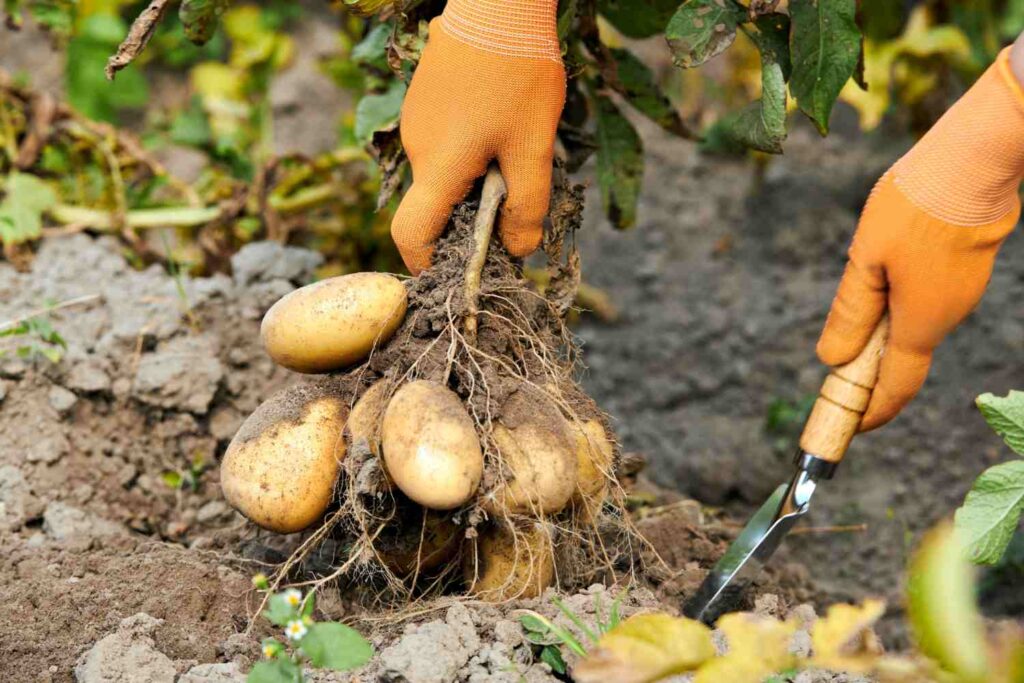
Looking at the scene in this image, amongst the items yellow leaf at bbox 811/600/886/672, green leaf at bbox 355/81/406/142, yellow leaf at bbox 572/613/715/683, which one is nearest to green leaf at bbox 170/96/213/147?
green leaf at bbox 355/81/406/142

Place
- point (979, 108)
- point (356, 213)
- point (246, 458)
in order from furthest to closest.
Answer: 1. point (356, 213)
2. point (979, 108)
3. point (246, 458)

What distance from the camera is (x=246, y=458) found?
1.71 meters

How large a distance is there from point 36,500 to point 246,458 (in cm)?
60

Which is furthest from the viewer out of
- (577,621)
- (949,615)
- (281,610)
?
(577,621)

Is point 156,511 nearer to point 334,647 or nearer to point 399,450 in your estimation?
point 399,450

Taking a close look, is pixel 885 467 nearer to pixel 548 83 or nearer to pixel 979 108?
pixel 979 108

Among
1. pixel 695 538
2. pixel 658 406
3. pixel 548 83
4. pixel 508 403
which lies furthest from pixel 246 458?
pixel 658 406

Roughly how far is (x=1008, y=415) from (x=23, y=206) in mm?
2382

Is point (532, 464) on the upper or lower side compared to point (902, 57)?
lower

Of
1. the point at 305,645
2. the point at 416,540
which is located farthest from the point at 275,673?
the point at 416,540

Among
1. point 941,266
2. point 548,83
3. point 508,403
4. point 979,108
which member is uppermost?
point 979,108

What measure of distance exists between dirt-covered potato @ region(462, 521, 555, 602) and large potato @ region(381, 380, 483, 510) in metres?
0.16

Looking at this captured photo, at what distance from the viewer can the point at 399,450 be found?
1577 mm

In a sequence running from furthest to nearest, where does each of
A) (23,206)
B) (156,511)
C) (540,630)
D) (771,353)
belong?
(771,353) → (23,206) → (156,511) → (540,630)
